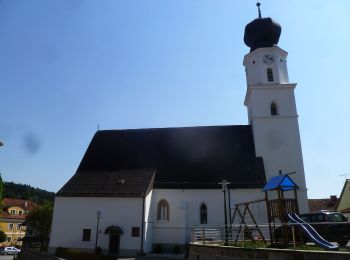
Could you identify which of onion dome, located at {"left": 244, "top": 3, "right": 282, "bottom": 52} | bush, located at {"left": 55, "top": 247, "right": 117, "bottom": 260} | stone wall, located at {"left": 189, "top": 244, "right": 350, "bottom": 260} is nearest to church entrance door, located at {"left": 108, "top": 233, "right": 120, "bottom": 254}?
bush, located at {"left": 55, "top": 247, "right": 117, "bottom": 260}

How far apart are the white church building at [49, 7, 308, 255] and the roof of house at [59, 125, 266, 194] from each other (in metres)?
0.09

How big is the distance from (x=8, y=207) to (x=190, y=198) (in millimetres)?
55969

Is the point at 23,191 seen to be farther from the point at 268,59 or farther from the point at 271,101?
the point at 268,59

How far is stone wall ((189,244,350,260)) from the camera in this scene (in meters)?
8.88

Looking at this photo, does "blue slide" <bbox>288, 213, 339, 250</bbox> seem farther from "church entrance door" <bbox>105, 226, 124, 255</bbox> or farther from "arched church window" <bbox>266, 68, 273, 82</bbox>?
"arched church window" <bbox>266, 68, 273, 82</bbox>

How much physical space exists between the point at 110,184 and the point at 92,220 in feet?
10.7

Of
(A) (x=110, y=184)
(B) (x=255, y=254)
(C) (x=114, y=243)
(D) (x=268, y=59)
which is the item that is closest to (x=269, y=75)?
(D) (x=268, y=59)

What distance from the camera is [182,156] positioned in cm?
3028

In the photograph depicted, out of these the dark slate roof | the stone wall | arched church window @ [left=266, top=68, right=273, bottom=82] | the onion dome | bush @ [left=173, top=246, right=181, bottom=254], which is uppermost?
the onion dome

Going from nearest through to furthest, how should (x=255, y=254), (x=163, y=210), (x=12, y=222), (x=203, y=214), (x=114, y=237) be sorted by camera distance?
(x=255, y=254) → (x=114, y=237) → (x=203, y=214) → (x=163, y=210) → (x=12, y=222)

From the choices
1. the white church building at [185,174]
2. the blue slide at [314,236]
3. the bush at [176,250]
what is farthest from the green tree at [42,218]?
the blue slide at [314,236]

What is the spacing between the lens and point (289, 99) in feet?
94.6

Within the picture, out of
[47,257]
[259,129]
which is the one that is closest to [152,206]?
[47,257]

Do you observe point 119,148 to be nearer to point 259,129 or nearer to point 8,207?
point 259,129
